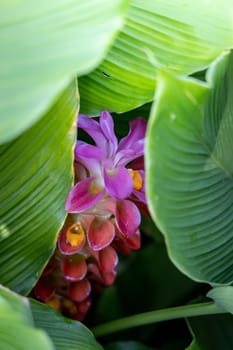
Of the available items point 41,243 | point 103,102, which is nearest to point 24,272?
point 41,243

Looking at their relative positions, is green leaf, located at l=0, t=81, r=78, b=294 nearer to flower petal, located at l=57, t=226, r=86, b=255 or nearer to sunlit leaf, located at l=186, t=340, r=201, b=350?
flower petal, located at l=57, t=226, r=86, b=255

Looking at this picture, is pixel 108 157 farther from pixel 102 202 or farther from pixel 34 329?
Answer: pixel 34 329

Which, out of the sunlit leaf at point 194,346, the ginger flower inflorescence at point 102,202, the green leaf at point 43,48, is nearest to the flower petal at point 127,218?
the ginger flower inflorescence at point 102,202

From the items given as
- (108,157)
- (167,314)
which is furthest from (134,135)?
(167,314)

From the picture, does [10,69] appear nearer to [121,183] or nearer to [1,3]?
[1,3]

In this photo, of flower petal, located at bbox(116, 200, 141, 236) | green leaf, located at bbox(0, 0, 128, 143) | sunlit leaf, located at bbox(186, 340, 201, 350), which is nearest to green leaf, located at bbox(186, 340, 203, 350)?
sunlit leaf, located at bbox(186, 340, 201, 350)
